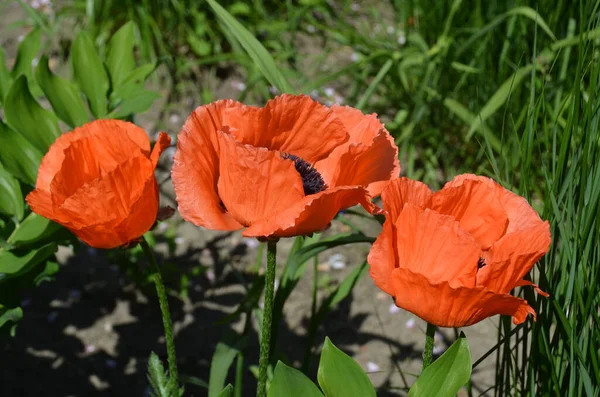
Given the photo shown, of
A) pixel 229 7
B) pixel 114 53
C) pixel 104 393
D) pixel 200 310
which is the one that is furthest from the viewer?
pixel 229 7

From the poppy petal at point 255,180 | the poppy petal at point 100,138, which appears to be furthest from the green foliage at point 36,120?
the poppy petal at point 255,180

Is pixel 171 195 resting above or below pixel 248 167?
below

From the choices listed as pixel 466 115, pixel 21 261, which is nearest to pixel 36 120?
pixel 21 261

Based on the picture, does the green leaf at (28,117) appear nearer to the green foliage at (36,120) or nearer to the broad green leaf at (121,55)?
the green foliage at (36,120)

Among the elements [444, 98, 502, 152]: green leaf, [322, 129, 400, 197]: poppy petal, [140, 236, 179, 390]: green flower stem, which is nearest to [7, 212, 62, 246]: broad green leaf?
[140, 236, 179, 390]: green flower stem

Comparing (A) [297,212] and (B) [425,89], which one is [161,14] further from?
(A) [297,212]

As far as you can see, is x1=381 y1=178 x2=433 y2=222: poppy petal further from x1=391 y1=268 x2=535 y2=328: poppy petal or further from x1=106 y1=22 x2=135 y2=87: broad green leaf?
x1=106 y1=22 x2=135 y2=87: broad green leaf

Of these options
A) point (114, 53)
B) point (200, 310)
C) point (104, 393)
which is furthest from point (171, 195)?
point (114, 53)
